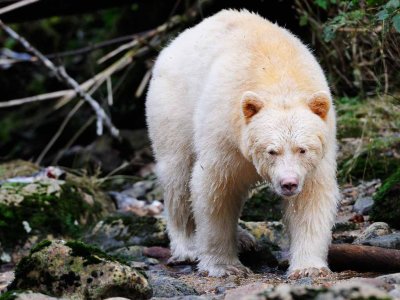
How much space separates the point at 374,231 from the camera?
6629 millimetres

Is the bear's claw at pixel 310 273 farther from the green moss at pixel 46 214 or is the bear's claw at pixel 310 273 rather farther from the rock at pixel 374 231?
the green moss at pixel 46 214

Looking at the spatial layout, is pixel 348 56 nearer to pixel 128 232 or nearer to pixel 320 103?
pixel 128 232

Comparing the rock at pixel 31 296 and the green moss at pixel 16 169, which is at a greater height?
the rock at pixel 31 296

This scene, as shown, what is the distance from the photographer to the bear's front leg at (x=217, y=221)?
6359 millimetres

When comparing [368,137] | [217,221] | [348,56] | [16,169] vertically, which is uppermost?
[348,56]

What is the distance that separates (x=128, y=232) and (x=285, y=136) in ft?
10.0

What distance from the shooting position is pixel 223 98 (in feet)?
20.3

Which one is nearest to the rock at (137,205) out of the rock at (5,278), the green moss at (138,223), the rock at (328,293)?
the green moss at (138,223)

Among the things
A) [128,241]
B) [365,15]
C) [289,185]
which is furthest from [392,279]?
[128,241]

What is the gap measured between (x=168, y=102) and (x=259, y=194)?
6.07 feet

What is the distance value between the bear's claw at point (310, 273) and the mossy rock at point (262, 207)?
238 cm

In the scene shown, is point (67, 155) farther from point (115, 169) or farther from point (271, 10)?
point (271, 10)

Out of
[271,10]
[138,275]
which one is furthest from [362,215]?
[271,10]

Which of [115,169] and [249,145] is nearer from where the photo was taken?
[249,145]
